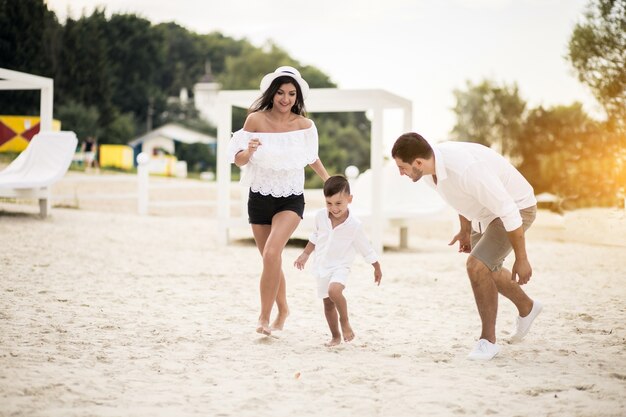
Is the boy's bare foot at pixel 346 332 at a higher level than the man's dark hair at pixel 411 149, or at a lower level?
lower

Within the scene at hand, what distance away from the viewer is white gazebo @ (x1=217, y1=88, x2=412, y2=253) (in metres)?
10.9

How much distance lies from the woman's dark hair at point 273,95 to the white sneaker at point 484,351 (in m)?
1.90

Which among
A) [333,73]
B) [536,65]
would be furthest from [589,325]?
[333,73]

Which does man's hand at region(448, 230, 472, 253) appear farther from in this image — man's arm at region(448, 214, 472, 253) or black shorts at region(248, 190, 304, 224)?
black shorts at region(248, 190, 304, 224)

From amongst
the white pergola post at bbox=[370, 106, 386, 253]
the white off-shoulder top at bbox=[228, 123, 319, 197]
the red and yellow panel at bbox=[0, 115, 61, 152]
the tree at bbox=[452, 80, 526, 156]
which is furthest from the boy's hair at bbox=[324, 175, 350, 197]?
the tree at bbox=[452, 80, 526, 156]

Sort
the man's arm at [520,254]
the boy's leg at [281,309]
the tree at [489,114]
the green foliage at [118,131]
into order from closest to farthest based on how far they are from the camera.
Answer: the man's arm at [520,254]
the boy's leg at [281,309]
the tree at [489,114]
the green foliage at [118,131]

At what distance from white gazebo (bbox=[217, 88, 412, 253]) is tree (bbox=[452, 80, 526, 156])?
24185 millimetres

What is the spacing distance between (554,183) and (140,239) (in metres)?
13.0

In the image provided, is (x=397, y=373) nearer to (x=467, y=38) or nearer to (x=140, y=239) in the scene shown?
(x=140, y=239)

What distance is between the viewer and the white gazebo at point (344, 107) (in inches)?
428

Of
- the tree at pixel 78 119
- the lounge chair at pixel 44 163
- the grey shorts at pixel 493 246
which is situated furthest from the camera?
the tree at pixel 78 119

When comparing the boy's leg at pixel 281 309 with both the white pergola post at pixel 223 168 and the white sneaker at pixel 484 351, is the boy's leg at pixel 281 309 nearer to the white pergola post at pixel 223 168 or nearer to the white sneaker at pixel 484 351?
the white sneaker at pixel 484 351

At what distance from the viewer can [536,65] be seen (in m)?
30.5

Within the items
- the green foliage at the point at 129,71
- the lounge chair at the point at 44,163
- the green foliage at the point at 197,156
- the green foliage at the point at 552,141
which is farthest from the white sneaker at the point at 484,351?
the green foliage at the point at 197,156
